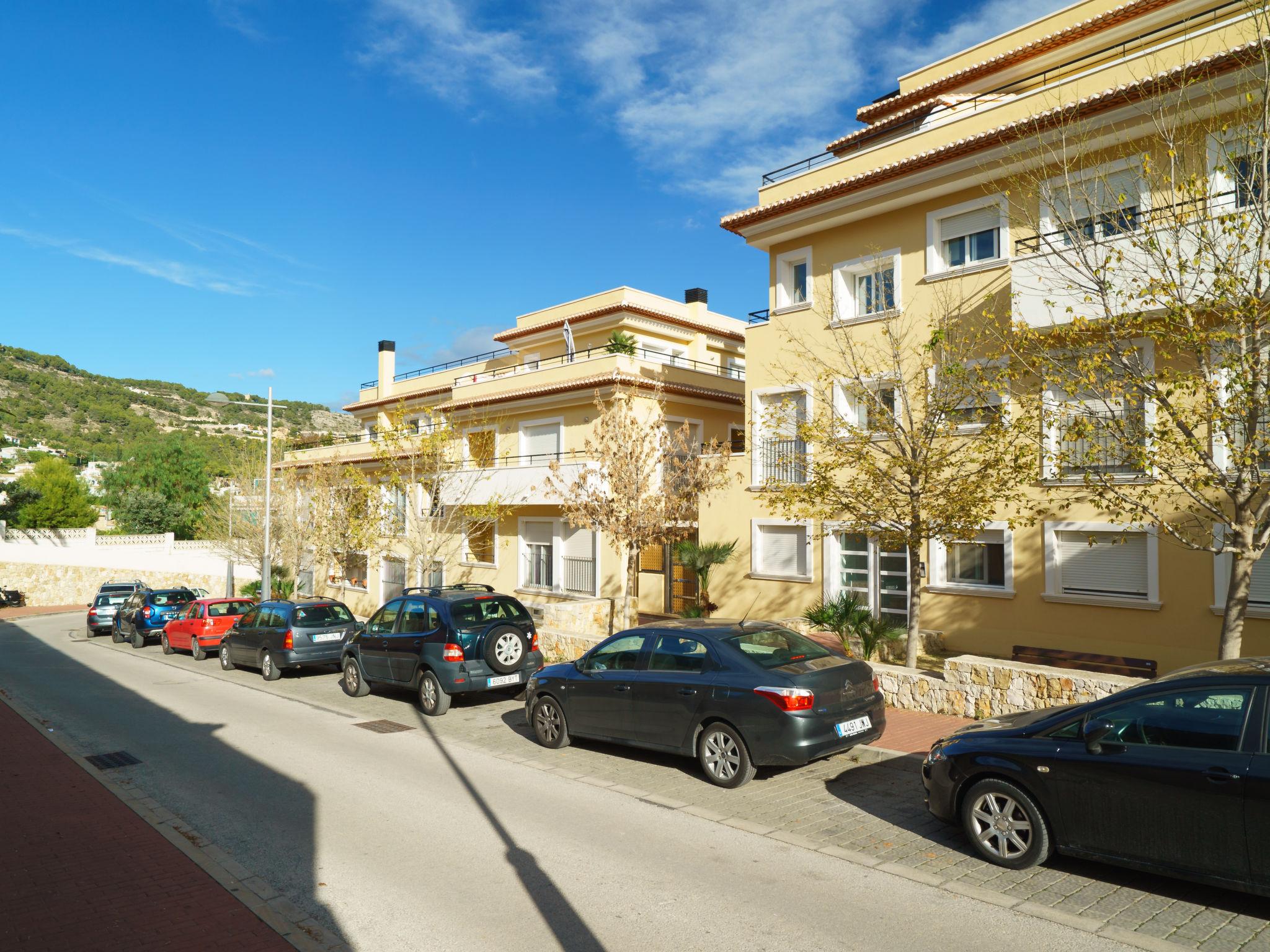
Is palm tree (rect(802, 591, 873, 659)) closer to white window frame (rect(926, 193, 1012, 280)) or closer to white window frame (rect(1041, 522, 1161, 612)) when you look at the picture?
white window frame (rect(1041, 522, 1161, 612))

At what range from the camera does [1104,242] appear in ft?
34.8

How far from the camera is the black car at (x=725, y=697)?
8.18 m

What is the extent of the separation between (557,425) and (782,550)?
10.0 m

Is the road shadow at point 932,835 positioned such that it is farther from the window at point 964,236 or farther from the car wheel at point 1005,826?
the window at point 964,236

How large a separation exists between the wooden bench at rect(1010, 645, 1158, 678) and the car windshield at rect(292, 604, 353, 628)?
12950 millimetres

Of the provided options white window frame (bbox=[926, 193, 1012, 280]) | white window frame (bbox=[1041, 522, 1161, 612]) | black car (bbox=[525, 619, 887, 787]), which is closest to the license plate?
black car (bbox=[525, 619, 887, 787])

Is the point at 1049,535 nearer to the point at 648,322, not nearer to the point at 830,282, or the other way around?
the point at 830,282

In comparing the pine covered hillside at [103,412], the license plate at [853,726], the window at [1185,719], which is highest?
the pine covered hillside at [103,412]

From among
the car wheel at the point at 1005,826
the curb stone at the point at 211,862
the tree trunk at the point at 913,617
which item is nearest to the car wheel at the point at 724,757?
the car wheel at the point at 1005,826

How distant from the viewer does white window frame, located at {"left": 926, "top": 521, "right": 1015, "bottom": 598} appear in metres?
16.0

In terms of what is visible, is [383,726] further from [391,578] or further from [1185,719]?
[391,578]

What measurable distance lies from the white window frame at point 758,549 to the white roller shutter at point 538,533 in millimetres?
8636

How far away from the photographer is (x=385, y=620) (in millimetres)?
14453

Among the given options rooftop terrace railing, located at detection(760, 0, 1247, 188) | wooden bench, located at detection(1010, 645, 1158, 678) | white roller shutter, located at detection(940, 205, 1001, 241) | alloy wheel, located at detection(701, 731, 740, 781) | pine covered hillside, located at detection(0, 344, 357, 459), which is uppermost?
pine covered hillside, located at detection(0, 344, 357, 459)
